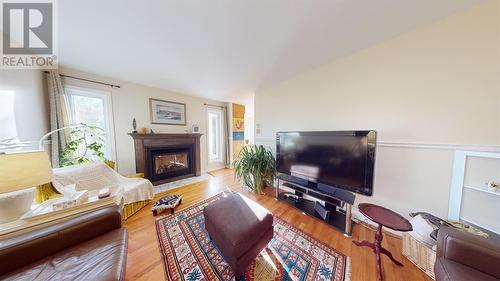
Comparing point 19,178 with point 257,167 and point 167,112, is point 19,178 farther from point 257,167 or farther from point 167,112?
point 167,112

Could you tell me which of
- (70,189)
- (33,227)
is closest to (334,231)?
(33,227)

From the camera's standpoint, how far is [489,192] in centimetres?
114

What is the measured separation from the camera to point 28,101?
171 centimetres

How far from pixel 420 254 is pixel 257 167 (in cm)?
198

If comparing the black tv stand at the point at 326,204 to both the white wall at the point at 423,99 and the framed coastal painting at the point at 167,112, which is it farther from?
the framed coastal painting at the point at 167,112

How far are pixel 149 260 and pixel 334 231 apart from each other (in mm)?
1993

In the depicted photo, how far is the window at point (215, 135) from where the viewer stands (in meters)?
4.28

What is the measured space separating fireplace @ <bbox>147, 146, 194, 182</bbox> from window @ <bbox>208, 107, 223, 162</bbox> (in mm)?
753

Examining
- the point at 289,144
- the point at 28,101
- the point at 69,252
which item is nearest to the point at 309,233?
the point at 289,144

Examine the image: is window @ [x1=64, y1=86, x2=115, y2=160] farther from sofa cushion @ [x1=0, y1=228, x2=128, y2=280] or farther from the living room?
sofa cushion @ [x1=0, y1=228, x2=128, y2=280]

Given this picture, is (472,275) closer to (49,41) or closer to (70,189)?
(70,189)

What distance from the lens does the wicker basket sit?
3.79 feet

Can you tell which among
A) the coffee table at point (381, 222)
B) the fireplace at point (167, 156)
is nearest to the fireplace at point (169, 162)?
the fireplace at point (167, 156)

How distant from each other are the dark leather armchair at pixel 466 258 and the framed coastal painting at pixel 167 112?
13.6 feet
